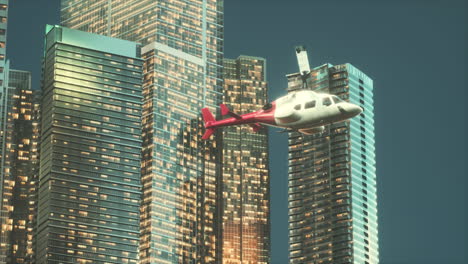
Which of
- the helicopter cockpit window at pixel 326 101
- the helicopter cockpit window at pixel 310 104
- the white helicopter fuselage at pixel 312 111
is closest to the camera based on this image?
the white helicopter fuselage at pixel 312 111

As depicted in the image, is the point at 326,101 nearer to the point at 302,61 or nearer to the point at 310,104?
the point at 310,104

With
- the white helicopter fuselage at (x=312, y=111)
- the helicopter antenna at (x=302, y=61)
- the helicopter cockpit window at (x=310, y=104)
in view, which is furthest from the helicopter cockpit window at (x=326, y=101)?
the helicopter antenna at (x=302, y=61)

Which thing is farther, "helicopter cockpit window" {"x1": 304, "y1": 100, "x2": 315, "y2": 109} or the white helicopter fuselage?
"helicopter cockpit window" {"x1": 304, "y1": 100, "x2": 315, "y2": 109}

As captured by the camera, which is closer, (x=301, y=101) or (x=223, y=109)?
(x=301, y=101)

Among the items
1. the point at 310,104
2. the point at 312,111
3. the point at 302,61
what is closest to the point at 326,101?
the point at 310,104

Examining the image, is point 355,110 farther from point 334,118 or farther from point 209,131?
point 209,131

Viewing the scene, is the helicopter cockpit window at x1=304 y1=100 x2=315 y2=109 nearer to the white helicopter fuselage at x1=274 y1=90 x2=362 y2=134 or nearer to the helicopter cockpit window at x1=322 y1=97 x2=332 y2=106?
the white helicopter fuselage at x1=274 y1=90 x2=362 y2=134

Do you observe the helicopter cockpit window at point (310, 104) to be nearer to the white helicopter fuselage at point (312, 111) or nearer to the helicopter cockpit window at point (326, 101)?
the white helicopter fuselage at point (312, 111)

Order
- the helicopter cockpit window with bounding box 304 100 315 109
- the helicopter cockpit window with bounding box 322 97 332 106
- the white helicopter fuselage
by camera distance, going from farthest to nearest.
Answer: the helicopter cockpit window with bounding box 322 97 332 106 → the helicopter cockpit window with bounding box 304 100 315 109 → the white helicopter fuselage

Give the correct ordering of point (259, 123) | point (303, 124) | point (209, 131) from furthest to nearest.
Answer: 1. point (209, 131)
2. point (259, 123)
3. point (303, 124)

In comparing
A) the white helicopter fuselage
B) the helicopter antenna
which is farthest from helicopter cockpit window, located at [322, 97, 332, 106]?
the helicopter antenna

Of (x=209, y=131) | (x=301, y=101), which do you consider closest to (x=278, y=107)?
(x=301, y=101)
